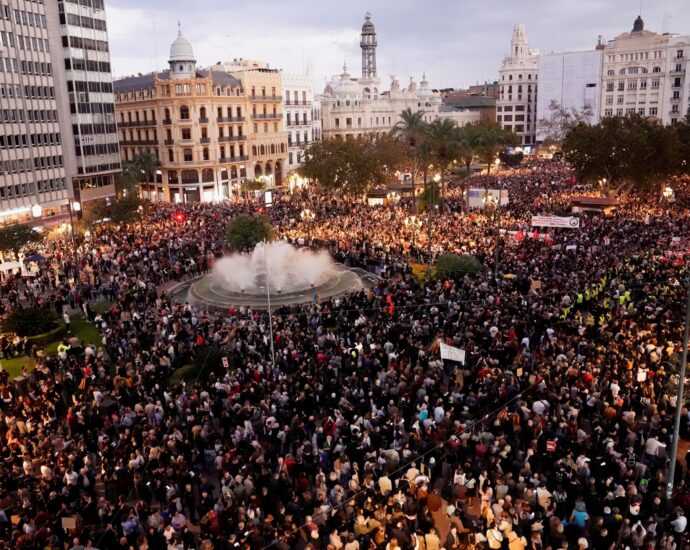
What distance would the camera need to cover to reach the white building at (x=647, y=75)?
318 feet

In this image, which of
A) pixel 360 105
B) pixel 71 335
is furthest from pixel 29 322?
pixel 360 105

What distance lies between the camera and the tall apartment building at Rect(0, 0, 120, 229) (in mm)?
45688

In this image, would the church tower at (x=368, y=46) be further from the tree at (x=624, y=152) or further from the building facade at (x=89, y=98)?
the tree at (x=624, y=152)

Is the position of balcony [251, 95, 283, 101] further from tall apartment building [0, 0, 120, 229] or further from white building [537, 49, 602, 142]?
white building [537, 49, 602, 142]

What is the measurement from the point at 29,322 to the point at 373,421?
1610 centimetres

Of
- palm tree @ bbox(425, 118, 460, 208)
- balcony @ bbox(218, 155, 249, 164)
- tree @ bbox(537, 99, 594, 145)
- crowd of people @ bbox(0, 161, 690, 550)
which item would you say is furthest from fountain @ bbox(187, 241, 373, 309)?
tree @ bbox(537, 99, 594, 145)

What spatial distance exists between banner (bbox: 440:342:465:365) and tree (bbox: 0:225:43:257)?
26885 mm

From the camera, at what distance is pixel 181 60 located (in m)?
66.4

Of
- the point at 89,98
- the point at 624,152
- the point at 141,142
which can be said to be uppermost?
the point at 89,98

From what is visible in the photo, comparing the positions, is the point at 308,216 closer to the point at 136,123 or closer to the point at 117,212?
the point at 117,212

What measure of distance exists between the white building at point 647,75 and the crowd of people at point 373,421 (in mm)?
85201

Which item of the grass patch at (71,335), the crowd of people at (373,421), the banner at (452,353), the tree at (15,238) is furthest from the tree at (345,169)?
the banner at (452,353)

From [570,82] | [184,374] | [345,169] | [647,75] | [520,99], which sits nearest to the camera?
[184,374]

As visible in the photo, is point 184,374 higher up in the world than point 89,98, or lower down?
lower down
